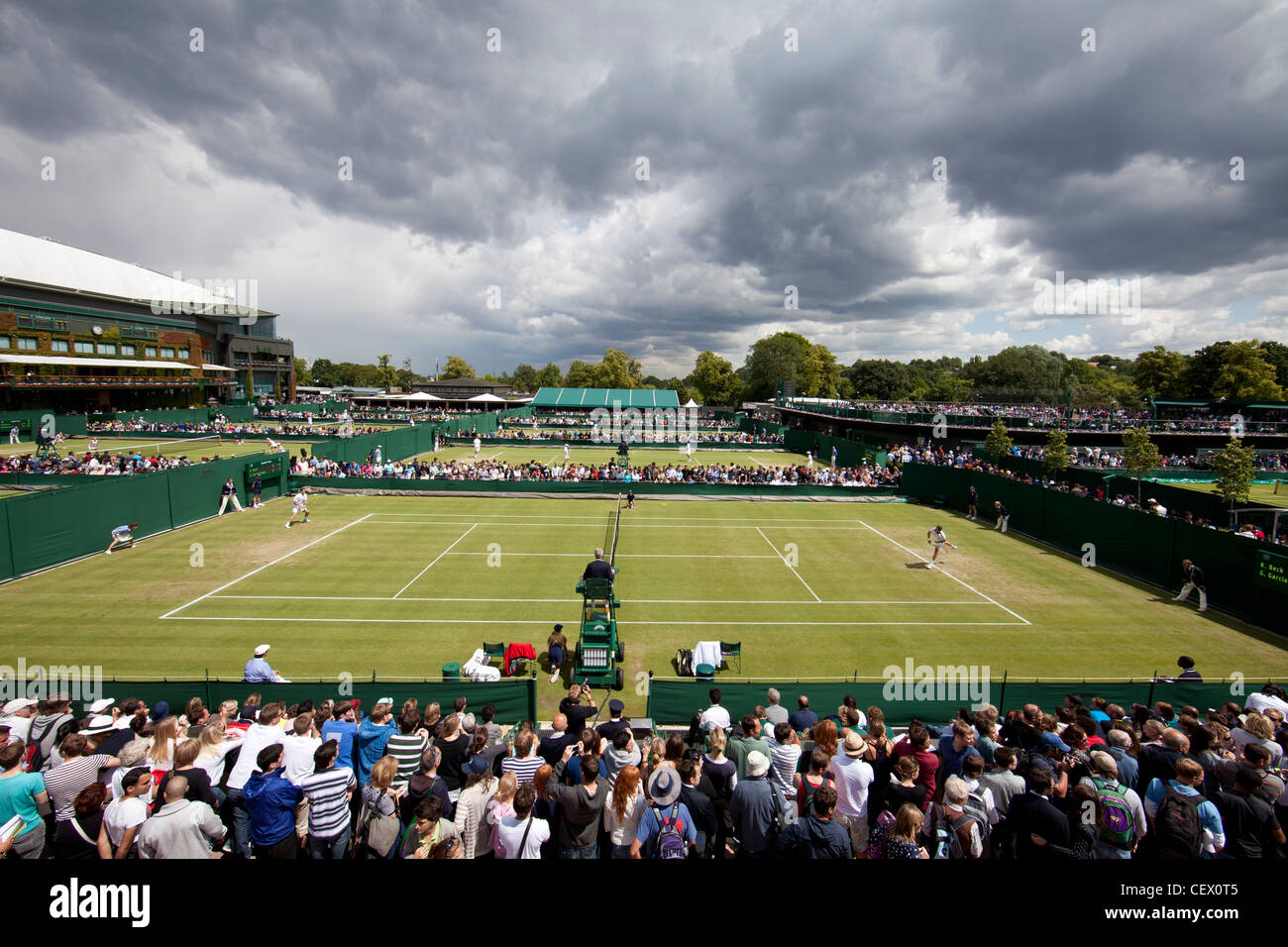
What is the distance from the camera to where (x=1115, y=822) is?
4805mm

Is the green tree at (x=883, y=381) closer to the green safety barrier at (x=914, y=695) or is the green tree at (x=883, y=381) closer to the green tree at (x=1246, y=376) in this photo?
the green tree at (x=1246, y=376)

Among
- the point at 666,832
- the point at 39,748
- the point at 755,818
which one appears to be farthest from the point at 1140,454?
the point at 39,748

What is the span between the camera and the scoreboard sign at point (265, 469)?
29.0 meters

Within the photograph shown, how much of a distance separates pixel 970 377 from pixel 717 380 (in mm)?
62312

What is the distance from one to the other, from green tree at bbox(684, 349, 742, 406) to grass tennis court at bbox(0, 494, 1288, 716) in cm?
10976

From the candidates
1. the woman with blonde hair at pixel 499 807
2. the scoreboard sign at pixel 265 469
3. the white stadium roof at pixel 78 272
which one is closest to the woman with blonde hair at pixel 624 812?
the woman with blonde hair at pixel 499 807

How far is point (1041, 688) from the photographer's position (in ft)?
31.6

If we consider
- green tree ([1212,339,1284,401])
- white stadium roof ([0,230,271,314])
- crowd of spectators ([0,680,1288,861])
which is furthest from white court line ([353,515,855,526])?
green tree ([1212,339,1284,401])

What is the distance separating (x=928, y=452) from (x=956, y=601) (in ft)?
103

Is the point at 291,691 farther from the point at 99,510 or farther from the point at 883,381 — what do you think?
the point at 883,381

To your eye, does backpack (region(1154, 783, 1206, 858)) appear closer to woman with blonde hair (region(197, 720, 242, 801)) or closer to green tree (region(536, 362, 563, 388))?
woman with blonde hair (region(197, 720, 242, 801))

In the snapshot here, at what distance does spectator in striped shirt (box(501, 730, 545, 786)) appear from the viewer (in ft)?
18.6

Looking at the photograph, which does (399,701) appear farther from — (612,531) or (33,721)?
(612,531)

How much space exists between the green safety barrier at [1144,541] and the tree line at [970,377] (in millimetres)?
55725
